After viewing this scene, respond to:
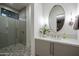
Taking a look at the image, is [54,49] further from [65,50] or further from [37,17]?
[37,17]

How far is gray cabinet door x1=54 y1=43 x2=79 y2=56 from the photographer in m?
1.59

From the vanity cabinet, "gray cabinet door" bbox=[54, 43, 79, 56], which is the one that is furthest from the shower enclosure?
"gray cabinet door" bbox=[54, 43, 79, 56]

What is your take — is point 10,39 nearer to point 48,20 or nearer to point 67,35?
point 48,20

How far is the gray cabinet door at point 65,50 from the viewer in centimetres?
159

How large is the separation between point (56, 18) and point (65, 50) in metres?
1.29

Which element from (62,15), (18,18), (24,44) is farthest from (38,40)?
(18,18)

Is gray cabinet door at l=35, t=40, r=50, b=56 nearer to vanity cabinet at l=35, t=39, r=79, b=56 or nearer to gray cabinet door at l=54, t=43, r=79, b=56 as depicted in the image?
vanity cabinet at l=35, t=39, r=79, b=56

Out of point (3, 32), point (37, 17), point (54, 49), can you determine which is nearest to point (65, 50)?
point (54, 49)

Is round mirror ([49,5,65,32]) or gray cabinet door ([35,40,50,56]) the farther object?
round mirror ([49,5,65,32])

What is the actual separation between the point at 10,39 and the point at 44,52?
2.05 metres

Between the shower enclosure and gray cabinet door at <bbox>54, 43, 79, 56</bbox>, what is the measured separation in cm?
188

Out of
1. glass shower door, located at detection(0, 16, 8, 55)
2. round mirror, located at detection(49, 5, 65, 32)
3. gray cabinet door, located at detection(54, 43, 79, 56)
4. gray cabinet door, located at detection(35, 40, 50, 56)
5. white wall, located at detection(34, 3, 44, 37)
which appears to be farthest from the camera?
glass shower door, located at detection(0, 16, 8, 55)

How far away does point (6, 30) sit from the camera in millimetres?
3859

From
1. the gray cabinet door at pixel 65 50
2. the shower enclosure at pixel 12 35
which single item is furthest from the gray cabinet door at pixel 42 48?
the shower enclosure at pixel 12 35
